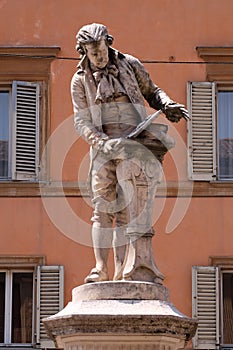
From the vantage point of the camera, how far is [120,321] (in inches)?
443

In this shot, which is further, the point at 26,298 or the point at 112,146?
the point at 26,298

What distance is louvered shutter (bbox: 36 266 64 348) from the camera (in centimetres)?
2045

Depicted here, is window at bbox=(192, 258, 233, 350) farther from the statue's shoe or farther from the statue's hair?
the statue's hair

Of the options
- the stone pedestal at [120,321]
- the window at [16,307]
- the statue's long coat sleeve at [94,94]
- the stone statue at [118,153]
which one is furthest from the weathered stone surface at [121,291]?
the window at [16,307]

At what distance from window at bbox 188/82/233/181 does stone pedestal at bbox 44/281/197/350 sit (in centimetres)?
956

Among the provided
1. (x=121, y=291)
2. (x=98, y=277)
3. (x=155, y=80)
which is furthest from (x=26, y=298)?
(x=121, y=291)

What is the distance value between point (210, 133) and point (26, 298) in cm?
343

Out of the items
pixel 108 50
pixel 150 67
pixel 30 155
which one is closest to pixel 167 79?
pixel 150 67

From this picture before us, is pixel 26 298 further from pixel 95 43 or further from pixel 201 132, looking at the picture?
pixel 95 43

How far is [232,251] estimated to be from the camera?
20.8m

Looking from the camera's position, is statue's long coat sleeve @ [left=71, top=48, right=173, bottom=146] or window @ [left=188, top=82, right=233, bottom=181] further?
window @ [left=188, top=82, right=233, bottom=181]

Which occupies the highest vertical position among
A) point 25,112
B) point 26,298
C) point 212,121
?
point 25,112

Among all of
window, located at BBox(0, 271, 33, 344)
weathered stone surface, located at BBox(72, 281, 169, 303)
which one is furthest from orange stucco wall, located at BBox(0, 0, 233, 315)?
weathered stone surface, located at BBox(72, 281, 169, 303)

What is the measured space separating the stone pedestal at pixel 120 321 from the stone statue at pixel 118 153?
0.69 feet
